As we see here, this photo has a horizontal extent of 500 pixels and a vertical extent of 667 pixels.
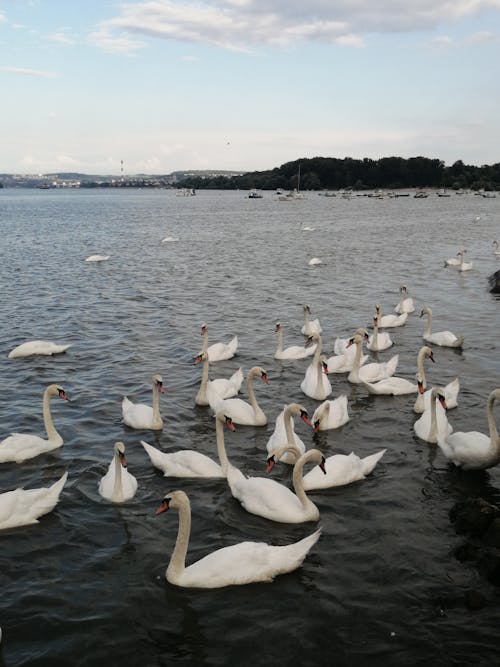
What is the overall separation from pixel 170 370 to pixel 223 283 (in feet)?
48.4

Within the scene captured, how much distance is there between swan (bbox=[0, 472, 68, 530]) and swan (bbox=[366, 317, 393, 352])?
10.7 meters

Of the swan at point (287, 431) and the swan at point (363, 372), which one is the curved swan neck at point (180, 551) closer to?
the swan at point (287, 431)

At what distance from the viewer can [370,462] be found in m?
10.8

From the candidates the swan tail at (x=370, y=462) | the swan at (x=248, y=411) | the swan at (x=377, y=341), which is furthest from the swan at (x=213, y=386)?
the swan at (x=377, y=341)

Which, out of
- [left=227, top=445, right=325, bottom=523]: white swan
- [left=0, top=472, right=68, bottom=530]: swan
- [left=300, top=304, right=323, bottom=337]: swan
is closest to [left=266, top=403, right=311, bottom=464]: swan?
[left=227, top=445, right=325, bottom=523]: white swan

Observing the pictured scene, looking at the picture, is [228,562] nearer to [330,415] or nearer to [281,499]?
[281,499]

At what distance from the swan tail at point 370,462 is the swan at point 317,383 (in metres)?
3.43

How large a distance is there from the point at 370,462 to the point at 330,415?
2.05 m

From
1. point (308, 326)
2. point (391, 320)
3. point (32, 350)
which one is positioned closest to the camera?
point (32, 350)

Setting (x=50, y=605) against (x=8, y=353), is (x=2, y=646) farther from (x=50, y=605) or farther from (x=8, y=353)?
(x=8, y=353)

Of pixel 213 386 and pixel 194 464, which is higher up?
pixel 213 386

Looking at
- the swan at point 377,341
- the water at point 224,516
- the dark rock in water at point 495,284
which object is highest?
the dark rock in water at point 495,284

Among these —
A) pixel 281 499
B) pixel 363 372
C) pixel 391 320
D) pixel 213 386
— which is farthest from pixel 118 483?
pixel 391 320

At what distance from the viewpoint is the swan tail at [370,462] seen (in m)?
10.7
